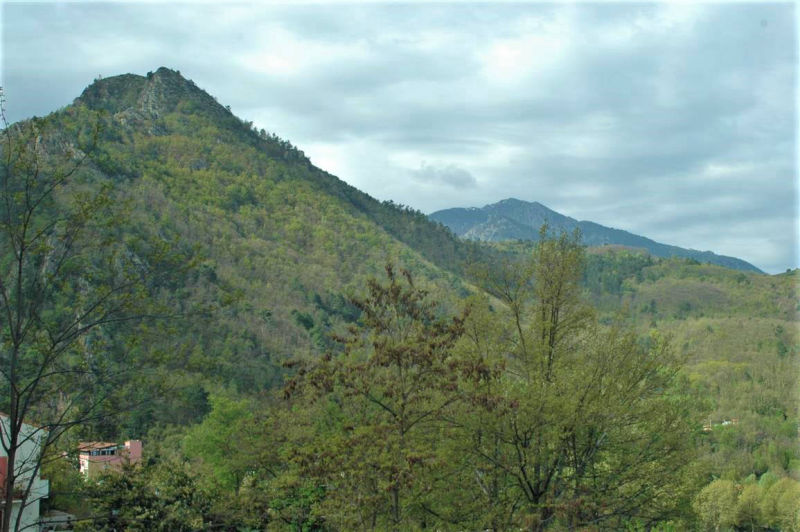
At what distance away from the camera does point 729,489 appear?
56.2 metres

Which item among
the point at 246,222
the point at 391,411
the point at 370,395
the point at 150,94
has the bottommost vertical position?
the point at 391,411

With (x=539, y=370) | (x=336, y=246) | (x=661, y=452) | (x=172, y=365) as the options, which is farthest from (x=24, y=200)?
(x=336, y=246)

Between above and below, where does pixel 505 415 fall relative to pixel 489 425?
above

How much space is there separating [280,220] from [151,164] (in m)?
19.5

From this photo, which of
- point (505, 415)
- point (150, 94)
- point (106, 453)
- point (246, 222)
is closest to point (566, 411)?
point (505, 415)

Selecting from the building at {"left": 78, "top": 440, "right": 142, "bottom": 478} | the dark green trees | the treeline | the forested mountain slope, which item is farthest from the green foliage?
the forested mountain slope

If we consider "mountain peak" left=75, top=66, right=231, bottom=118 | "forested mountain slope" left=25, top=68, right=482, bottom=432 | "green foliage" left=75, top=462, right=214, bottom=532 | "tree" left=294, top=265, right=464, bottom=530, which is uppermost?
"mountain peak" left=75, top=66, right=231, bottom=118

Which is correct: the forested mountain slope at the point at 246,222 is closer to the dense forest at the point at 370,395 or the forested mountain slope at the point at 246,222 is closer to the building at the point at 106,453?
the building at the point at 106,453

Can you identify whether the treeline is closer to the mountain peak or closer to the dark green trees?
the dark green trees

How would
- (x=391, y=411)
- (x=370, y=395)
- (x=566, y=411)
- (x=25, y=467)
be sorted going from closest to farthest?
1. (x=391, y=411)
2. (x=566, y=411)
3. (x=370, y=395)
4. (x=25, y=467)

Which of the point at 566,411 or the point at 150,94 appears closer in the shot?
the point at 566,411

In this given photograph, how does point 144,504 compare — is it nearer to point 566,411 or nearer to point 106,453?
point 106,453

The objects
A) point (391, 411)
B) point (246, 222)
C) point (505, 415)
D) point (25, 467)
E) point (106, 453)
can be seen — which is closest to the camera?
point (391, 411)

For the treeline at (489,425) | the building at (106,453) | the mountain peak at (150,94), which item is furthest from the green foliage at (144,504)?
the mountain peak at (150,94)
